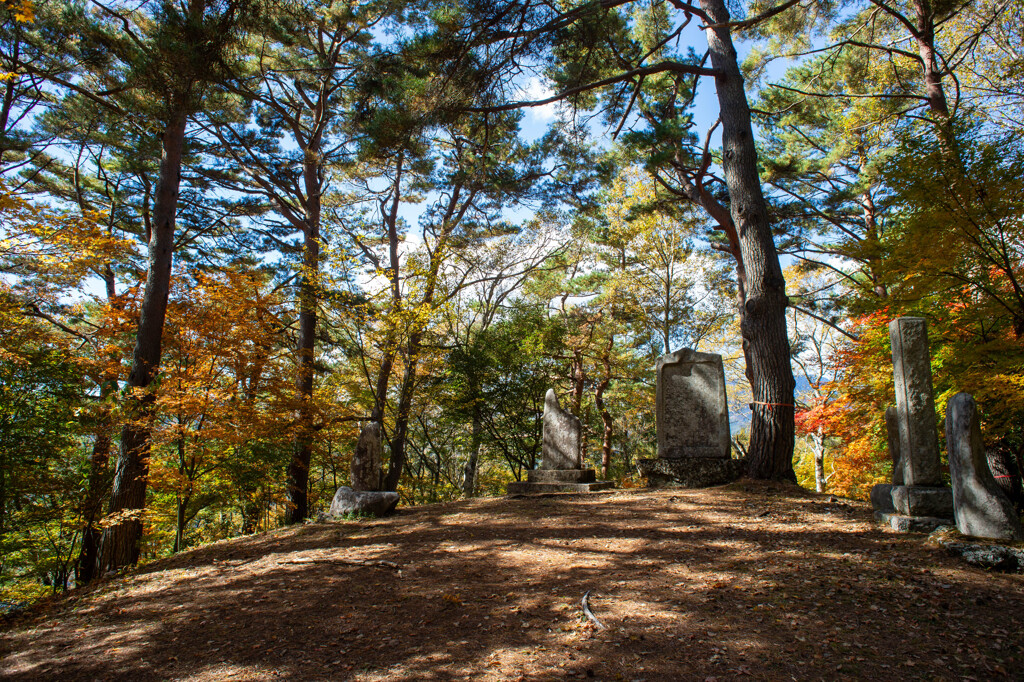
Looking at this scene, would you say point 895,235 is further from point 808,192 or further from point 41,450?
point 41,450

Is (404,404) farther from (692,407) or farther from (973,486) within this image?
(973,486)

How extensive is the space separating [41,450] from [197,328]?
2.29m

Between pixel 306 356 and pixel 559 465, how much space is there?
5.00 metres

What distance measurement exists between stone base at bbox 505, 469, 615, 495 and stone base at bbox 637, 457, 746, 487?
832 millimetres

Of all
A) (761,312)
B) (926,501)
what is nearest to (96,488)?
(761,312)

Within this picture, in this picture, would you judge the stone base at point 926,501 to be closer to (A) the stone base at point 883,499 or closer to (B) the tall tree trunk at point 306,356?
(A) the stone base at point 883,499

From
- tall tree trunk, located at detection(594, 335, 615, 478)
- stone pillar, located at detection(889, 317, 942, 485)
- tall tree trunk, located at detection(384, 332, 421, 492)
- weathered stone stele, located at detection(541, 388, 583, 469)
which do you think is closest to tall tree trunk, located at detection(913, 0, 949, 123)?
stone pillar, located at detection(889, 317, 942, 485)

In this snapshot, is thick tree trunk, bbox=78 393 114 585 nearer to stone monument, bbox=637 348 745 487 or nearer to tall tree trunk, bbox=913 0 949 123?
stone monument, bbox=637 348 745 487

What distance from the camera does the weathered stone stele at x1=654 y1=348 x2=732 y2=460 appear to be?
22.9 feet

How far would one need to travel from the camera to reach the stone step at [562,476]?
7.73 meters

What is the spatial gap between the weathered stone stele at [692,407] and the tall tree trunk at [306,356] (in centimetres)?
544

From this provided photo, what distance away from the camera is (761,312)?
21.1 feet

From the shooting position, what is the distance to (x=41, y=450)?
556 cm

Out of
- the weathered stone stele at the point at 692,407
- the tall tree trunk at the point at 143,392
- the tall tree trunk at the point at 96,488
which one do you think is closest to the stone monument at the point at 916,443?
the weathered stone stele at the point at 692,407
